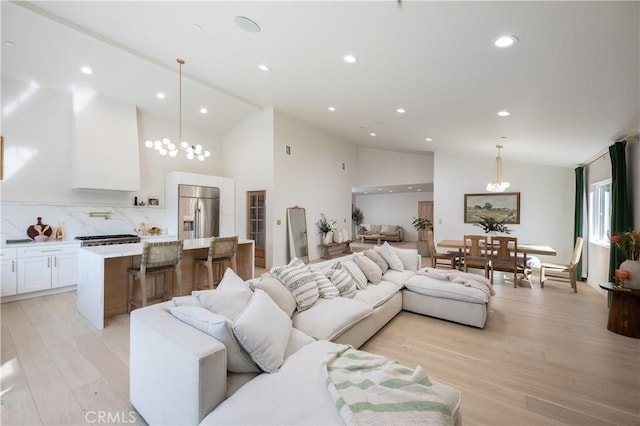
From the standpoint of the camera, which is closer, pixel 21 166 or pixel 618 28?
pixel 618 28

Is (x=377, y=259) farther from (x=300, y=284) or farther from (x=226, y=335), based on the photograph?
(x=226, y=335)

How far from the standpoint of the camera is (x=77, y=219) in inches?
207

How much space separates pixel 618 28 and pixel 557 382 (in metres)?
2.68

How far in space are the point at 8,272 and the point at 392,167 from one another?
905 centimetres

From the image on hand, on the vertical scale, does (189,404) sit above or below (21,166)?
below

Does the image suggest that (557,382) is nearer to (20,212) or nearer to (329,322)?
(329,322)

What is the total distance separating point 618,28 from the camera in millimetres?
1960

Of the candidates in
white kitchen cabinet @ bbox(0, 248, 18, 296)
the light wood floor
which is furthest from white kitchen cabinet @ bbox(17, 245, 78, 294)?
the light wood floor

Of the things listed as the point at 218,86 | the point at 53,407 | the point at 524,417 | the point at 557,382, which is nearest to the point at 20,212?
the point at 218,86

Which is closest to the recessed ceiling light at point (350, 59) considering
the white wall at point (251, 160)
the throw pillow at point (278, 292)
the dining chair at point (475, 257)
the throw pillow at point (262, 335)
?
the throw pillow at point (278, 292)

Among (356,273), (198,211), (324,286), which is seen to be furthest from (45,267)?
(356,273)

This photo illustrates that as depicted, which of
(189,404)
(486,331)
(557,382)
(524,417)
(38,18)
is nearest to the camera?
(189,404)

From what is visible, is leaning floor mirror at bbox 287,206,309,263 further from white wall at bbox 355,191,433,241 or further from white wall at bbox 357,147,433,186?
white wall at bbox 355,191,433,241

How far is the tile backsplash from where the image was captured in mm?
4613
